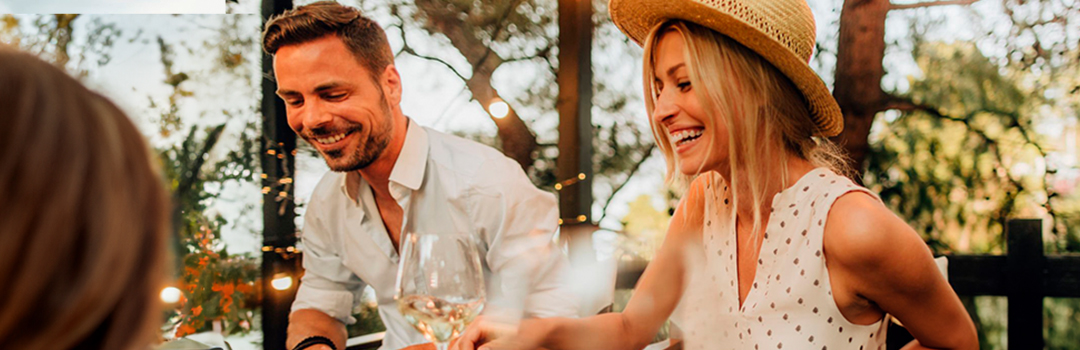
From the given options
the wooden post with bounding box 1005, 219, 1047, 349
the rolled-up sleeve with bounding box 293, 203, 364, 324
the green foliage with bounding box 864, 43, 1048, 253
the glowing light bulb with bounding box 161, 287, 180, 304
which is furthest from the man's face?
the wooden post with bounding box 1005, 219, 1047, 349

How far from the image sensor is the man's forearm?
163 cm

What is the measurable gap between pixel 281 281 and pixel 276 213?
15 cm

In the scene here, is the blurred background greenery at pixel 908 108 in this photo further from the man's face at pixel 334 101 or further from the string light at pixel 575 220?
the man's face at pixel 334 101

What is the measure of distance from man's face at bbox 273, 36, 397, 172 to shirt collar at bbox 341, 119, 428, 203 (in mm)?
41

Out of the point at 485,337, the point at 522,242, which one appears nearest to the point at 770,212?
the point at 485,337

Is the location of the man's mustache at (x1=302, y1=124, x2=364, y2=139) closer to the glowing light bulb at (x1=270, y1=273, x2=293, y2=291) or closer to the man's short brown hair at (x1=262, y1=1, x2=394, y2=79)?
the man's short brown hair at (x1=262, y1=1, x2=394, y2=79)

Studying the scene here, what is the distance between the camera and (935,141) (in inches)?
91.0

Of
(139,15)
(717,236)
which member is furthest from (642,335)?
(139,15)

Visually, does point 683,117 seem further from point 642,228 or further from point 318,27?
point 642,228

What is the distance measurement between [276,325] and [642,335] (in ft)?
2.69

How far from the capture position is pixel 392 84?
66.4 inches

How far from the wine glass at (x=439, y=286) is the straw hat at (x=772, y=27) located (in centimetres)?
58

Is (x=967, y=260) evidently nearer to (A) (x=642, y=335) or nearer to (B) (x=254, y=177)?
(A) (x=642, y=335)

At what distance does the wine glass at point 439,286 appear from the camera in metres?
0.89
